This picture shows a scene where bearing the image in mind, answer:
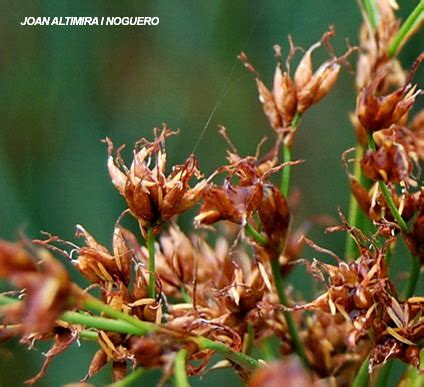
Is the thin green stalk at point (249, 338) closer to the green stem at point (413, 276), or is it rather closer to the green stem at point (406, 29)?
the green stem at point (413, 276)

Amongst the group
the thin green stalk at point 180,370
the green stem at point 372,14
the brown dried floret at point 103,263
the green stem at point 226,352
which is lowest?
the green stem at point 226,352

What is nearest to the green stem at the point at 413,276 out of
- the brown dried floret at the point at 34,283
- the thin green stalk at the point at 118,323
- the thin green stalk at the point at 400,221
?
the thin green stalk at the point at 400,221

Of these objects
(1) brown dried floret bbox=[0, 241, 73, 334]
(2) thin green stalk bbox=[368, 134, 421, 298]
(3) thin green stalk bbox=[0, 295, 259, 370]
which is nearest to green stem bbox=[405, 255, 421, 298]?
(2) thin green stalk bbox=[368, 134, 421, 298]

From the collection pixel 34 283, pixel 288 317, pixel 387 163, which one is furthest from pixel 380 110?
pixel 34 283

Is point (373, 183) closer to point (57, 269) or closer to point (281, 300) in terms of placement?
point (281, 300)

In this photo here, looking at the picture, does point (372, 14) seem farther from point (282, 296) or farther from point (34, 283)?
point (34, 283)

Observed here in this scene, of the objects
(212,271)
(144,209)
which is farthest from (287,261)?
(144,209)
